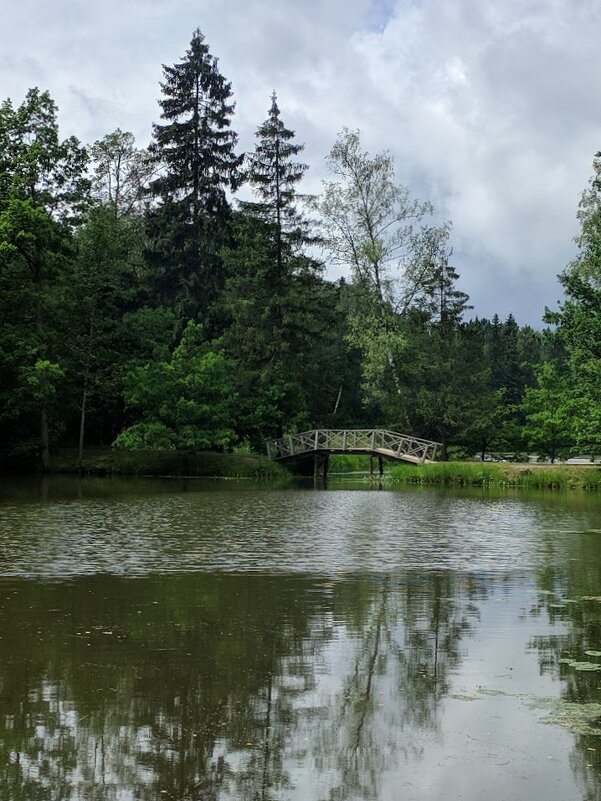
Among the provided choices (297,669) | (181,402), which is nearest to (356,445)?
(181,402)

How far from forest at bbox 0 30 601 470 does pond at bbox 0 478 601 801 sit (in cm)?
2325

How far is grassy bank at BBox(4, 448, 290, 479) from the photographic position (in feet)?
131

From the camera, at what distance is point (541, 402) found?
45.2 metres

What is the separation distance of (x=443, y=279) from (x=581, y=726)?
40575 mm

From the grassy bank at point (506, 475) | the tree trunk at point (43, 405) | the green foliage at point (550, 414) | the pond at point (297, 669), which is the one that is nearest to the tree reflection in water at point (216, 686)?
the pond at point (297, 669)

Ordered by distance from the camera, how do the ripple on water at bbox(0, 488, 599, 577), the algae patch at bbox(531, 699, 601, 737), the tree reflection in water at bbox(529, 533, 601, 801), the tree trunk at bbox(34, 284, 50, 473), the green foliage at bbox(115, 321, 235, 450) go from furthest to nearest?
1. the green foliage at bbox(115, 321, 235, 450)
2. the tree trunk at bbox(34, 284, 50, 473)
3. the ripple on water at bbox(0, 488, 599, 577)
4. the algae patch at bbox(531, 699, 601, 737)
5. the tree reflection in water at bbox(529, 533, 601, 801)

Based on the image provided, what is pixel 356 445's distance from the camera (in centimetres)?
4156

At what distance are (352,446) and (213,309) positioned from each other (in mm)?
12093

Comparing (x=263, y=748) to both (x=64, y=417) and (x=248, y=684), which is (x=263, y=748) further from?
(x=64, y=417)

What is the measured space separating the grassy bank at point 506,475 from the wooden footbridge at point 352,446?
6.61ft

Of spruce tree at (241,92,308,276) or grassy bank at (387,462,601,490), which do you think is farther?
spruce tree at (241,92,308,276)

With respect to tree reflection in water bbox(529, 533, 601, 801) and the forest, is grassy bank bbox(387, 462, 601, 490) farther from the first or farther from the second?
tree reflection in water bbox(529, 533, 601, 801)

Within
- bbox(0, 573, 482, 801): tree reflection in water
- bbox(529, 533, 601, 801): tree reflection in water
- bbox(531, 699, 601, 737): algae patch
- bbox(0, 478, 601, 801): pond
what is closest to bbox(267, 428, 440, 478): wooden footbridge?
bbox(0, 478, 601, 801): pond

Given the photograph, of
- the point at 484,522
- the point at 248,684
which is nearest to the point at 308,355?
the point at 484,522
